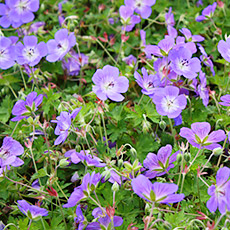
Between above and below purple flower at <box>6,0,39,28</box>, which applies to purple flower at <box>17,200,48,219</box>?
below

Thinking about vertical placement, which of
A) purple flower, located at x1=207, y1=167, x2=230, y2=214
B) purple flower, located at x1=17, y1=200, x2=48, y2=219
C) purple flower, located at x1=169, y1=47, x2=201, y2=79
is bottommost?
purple flower, located at x1=17, y1=200, x2=48, y2=219

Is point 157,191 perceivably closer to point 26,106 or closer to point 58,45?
point 26,106

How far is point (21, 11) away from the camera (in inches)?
92.2

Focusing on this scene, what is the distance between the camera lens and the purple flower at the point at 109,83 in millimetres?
1574

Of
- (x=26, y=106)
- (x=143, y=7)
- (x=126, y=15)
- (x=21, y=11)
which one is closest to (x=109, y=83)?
(x=26, y=106)

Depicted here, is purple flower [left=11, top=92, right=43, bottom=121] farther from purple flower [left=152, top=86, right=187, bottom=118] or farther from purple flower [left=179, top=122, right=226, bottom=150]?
purple flower [left=179, top=122, right=226, bottom=150]

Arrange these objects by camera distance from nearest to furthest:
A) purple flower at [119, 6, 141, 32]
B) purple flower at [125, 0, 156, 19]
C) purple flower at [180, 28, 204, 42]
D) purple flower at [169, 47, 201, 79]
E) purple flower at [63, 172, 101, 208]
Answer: purple flower at [63, 172, 101, 208], purple flower at [169, 47, 201, 79], purple flower at [180, 28, 204, 42], purple flower at [119, 6, 141, 32], purple flower at [125, 0, 156, 19]

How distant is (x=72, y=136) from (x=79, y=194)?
52 centimetres

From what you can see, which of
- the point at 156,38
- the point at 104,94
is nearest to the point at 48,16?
the point at 156,38

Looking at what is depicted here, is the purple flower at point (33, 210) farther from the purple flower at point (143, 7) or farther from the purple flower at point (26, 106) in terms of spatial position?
the purple flower at point (143, 7)

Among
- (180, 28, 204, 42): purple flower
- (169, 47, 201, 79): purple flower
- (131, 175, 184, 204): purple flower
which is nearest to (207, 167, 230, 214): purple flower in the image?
(131, 175, 184, 204): purple flower

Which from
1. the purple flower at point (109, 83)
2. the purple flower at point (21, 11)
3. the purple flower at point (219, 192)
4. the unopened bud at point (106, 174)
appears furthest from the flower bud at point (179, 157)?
the purple flower at point (21, 11)

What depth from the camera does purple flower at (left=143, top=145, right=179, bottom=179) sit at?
1.44 m

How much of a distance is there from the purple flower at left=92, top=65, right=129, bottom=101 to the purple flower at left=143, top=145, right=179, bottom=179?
0.97ft
